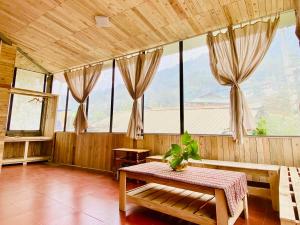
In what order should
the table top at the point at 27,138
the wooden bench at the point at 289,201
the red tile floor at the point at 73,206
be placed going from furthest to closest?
1. the table top at the point at 27,138
2. the red tile floor at the point at 73,206
3. the wooden bench at the point at 289,201

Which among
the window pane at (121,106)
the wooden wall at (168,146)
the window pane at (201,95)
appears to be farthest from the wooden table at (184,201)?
the window pane at (121,106)

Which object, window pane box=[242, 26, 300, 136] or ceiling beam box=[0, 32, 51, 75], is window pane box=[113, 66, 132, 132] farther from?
ceiling beam box=[0, 32, 51, 75]

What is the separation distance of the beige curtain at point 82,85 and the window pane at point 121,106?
2.16 ft

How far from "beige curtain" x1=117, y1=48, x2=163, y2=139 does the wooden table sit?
160cm

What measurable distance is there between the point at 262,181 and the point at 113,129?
3250 millimetres

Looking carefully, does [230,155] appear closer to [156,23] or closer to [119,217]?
[119,217]

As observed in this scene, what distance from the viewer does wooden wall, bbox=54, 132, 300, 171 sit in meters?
2.57

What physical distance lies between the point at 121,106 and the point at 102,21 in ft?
6.45

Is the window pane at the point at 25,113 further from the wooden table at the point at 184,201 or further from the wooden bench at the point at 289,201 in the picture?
the wooden bench at the point at 289,201

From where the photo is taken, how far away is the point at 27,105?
555cm

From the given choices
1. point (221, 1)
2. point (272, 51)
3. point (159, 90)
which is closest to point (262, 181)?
point (272, 51)

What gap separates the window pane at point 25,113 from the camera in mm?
5242

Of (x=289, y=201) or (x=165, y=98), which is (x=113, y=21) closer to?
(x=165, y=98)

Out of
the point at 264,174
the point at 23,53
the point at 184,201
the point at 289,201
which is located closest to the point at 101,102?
the point at 23,53
